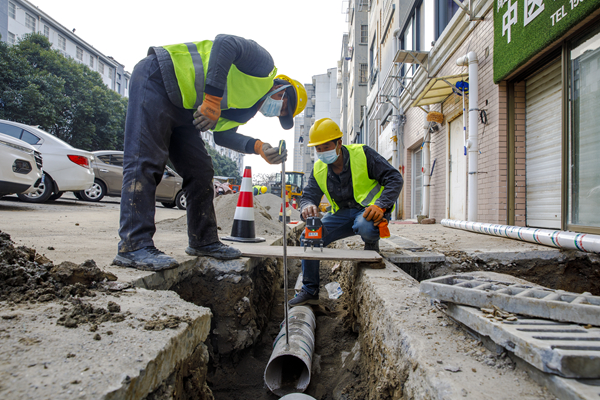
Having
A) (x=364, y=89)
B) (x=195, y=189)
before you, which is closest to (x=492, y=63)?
(x=195, y=189)

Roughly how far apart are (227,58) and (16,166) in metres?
4.58

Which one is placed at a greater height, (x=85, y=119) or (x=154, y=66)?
(x=85, y=119)

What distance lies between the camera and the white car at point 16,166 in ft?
16.1

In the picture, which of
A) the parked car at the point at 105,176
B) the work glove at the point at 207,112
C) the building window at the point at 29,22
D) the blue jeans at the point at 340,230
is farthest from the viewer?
the building window at the point at 29,22

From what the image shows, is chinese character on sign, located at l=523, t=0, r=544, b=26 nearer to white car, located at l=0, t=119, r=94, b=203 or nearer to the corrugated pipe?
the corrugated pipe

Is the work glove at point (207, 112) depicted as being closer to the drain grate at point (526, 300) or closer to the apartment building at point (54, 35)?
the drain grate at point (526, 300)

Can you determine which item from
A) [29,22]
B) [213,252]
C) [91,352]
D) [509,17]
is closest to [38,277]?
[91,352]

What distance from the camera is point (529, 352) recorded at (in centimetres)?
98

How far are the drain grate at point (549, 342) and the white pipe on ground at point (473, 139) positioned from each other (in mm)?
4812

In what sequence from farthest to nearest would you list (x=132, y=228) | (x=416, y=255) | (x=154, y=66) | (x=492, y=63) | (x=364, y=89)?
(x=364, y=89) → (x=492, y=63) → (x=416, y=255) → (x=154, y=66) → (x=132, y=228)

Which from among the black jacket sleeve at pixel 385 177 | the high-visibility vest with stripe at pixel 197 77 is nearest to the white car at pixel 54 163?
the high-visibility vest with stripe at pixel 197 77

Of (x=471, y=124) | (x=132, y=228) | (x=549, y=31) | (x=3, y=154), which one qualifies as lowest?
(x=132, y=228)

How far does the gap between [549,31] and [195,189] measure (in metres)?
4.40

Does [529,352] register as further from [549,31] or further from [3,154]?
[3,154]
